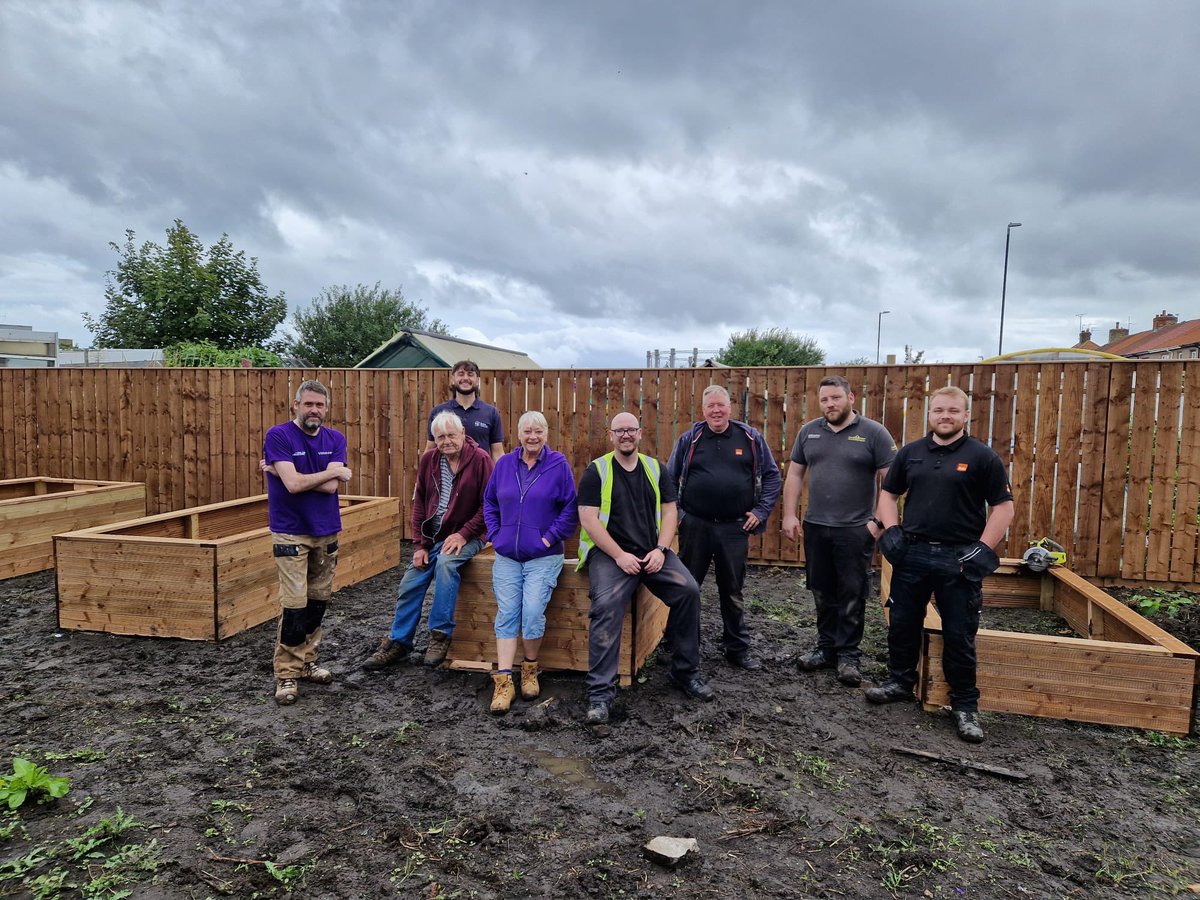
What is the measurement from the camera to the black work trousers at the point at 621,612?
3877 millimetres

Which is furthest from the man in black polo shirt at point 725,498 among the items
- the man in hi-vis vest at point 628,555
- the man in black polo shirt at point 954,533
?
the man in black polo shirt at point 954,533

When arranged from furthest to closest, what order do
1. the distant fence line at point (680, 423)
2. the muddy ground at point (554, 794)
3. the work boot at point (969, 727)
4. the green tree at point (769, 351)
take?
the green tree at point (769, 351) → the distant fence line at point (680, 423) → the work boot at point (969, 727) → the muddy ground at point (554, 794)

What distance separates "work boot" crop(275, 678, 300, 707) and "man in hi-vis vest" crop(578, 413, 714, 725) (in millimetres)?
1661

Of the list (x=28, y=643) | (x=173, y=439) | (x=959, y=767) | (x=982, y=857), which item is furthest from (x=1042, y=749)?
(x=173, y=439)

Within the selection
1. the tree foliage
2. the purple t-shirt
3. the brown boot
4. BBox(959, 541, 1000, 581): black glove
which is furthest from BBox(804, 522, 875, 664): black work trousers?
the tree foliage

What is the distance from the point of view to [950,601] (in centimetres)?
364

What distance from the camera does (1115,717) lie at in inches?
144

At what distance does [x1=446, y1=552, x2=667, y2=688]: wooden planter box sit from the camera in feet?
13.8

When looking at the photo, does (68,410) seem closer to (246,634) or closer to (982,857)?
(246,634)

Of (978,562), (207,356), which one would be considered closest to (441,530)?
(978,562)

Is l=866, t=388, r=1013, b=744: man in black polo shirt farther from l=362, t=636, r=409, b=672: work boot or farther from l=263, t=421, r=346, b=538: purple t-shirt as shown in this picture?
l=263, t=421, r=346, b=538: purple t-shirt

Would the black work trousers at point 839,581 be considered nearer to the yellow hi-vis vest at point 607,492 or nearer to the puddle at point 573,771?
the yellow hi-vis vest at point 607,492

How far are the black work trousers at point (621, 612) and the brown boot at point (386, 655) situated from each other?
1.30 m

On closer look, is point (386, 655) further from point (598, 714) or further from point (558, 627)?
point (598, 714)
